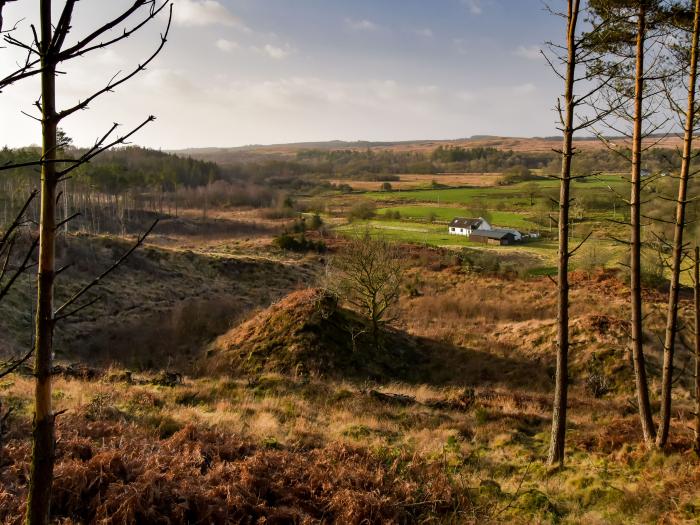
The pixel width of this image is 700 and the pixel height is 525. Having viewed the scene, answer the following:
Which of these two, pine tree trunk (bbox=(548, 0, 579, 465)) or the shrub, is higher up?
pine tree trunk (bbox=(548, 0, 579, 465))

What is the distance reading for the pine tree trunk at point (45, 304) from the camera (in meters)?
2.46

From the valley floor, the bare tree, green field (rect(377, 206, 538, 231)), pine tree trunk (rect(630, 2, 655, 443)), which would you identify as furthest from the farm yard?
pine tree trunk (rect(630, 2, 655, 443))

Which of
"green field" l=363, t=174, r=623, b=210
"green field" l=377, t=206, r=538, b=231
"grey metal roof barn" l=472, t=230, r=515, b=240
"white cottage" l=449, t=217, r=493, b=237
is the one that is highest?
"green field" l=363, t=174, r=623, b=210

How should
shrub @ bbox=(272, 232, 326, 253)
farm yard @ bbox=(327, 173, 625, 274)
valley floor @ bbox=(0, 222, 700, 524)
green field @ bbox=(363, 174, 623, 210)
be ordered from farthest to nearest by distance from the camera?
green field @ bbox=(363, 174, 623, 210), shrub @ bbox=(272, 232, 326, 253), farm yard @ bbox=(327, 173, 625, 274), valley floor @ bbox=(0, 222, 700, 524)

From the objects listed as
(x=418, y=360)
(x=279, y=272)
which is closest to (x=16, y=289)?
(x=279, y=272)

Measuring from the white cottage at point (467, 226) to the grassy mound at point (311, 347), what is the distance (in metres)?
44.6

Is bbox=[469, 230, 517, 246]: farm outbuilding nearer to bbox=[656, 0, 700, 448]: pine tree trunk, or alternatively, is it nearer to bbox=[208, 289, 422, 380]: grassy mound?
bbox=[208, 289, 422, 380]: grassy mound

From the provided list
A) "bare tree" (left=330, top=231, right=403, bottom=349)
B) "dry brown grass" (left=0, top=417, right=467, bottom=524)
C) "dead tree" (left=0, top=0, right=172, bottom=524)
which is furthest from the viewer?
"bare tree" (left=330, top=231, right=403, bottom=349)

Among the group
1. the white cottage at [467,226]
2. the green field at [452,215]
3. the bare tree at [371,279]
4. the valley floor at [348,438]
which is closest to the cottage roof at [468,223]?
the white cottage at [467,226]

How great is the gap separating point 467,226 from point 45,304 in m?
65.2

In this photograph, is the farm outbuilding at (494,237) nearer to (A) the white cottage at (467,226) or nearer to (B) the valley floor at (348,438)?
(A) the white cottage at (467,226)

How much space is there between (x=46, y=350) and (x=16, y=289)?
28.5 meters

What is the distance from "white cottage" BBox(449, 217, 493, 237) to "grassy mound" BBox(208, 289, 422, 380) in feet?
146

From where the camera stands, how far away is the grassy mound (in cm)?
1858
